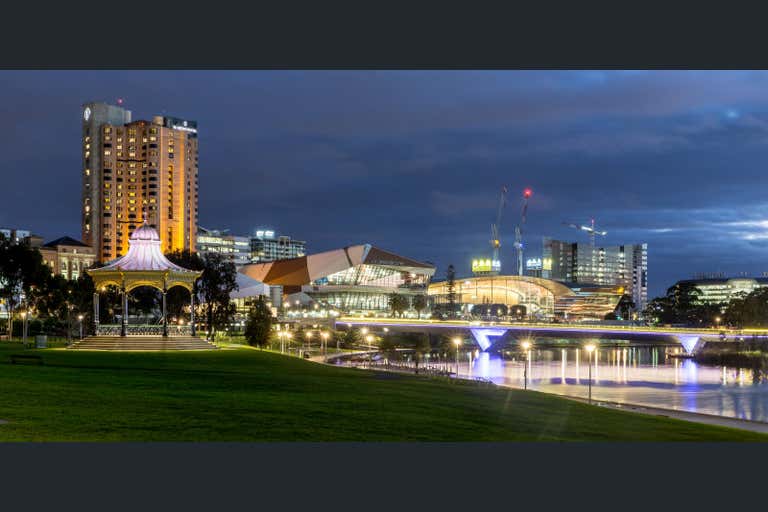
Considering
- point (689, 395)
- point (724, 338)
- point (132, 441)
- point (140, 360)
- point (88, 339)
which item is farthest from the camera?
point (724, 338)

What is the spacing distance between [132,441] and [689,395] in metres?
43.5

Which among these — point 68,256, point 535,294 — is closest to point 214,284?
point 68,256

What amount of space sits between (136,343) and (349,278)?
4724 inches

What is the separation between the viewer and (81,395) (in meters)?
23.8

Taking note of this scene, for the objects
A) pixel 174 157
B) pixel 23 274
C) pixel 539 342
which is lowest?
pixel 539 342

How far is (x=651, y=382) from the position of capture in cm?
6359

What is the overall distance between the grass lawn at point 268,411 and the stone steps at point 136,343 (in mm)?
10104

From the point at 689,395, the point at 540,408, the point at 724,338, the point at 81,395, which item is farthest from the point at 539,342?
the point at 81,395

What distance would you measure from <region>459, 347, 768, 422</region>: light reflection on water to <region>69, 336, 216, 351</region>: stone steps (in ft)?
73.6

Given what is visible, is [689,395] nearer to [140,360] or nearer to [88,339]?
[140,360]

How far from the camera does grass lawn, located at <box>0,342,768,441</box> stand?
19203 millimetres

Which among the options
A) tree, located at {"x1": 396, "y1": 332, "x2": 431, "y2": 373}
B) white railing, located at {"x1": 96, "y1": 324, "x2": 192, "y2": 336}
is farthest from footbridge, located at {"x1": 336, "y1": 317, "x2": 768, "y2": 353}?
white railing, located at {"x1": 96, "y1": 324, "x2": 192, "y2": 336}

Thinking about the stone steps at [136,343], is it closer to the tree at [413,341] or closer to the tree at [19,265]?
the tree at [19,265]

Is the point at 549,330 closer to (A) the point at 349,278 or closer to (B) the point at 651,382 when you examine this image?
(B) the point at 651,382
